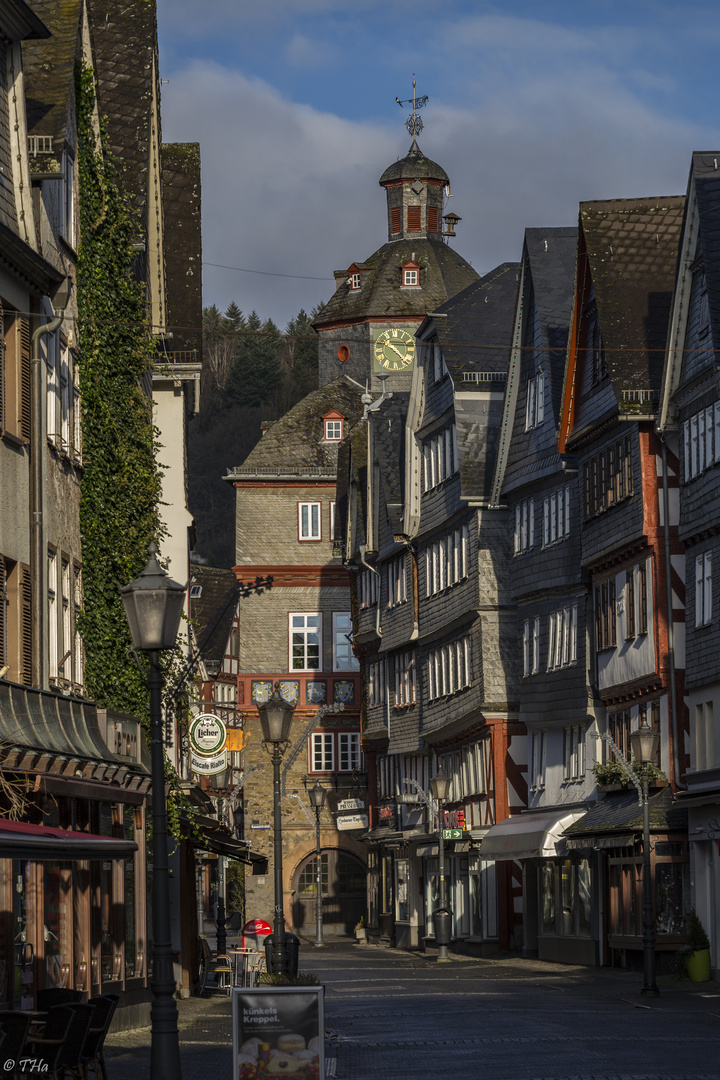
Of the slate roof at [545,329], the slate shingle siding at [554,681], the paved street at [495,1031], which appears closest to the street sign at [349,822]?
the slate shingle siding at [554,681]

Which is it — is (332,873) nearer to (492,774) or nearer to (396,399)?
(396,399)

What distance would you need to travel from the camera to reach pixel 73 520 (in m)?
24.6

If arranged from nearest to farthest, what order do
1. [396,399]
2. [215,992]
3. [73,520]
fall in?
[73,520]
[215,992]
[396,399]

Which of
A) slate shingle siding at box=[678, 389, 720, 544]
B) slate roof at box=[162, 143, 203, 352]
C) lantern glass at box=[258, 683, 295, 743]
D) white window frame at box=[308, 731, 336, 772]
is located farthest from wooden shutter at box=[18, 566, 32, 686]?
white window frame at box=[308, 731, 336, 772]

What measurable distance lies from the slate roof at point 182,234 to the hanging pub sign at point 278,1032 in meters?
26.7

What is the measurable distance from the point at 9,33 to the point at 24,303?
3.11 meters

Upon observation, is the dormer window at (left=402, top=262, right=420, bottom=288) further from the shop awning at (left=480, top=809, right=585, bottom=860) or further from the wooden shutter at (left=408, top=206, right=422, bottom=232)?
the shop awning at (left=480, top=809, right=585, bottom=860)

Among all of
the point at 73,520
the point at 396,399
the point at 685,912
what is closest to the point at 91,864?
the point at 73,520

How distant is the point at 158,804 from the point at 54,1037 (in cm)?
196

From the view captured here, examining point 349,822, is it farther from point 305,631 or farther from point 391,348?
point 391,348

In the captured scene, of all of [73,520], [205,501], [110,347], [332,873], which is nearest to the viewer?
[73,520]

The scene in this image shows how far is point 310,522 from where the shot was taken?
7450 cm

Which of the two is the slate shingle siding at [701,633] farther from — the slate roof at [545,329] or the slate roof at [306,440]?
the slate roof at [306,440]

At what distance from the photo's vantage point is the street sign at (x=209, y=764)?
33.8 metres
